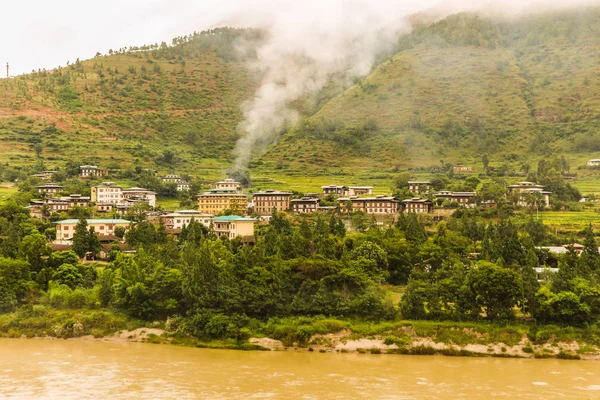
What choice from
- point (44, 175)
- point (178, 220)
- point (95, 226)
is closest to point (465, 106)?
point (178, 220)

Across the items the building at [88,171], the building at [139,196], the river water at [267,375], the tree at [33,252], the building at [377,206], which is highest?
the building at [88,171]

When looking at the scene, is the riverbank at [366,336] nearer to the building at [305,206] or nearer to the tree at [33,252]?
the tree at [33,252]

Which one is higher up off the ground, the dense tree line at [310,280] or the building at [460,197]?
the building at [460,197]

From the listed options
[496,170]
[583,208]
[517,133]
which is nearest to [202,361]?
[583,208]

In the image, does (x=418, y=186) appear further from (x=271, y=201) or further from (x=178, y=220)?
(x=178, y=220)

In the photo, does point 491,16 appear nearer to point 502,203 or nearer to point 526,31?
point 526,31

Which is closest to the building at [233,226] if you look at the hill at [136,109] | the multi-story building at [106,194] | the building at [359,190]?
the multi-story building at [106,194]

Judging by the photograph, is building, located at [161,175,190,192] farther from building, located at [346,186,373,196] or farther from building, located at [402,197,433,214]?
building, located at [402,197,433,214]
